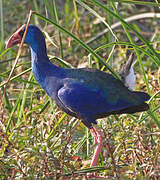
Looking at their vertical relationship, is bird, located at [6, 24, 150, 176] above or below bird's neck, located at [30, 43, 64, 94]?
below

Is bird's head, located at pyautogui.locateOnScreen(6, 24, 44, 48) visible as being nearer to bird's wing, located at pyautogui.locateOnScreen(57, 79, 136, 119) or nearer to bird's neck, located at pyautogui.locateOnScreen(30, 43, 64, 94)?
bird's neck, located at pyautogui.locateOnScreen(30, 43, 64, 94)

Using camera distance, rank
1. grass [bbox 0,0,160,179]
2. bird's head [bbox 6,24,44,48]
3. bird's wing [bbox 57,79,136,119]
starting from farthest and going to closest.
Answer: bird's head [bbox 6,24,44,48] → bird's wing [bbox 57,79,136,119] → grass [bbox 0,0,160,179]

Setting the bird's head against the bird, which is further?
the bird's head

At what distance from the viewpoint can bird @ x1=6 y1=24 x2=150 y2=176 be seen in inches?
99.9

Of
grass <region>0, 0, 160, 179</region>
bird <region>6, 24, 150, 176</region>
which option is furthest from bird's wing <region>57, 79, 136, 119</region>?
grass <region>0, 0, 160, 179</region>

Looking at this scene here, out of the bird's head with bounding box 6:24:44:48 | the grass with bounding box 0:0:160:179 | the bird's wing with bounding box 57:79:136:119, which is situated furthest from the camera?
the bird's head with bounding box 6:24:44:48

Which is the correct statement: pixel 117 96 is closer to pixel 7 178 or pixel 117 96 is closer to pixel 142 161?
pixel 142 161

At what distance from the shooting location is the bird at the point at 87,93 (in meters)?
2.54

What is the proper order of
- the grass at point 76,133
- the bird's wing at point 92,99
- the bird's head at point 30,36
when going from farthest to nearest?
1. the bird's head at point 30,36
2. the bird's wing at point 92,99
3. the grass at point 76,133

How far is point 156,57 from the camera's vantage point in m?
2.36

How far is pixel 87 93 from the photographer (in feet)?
8.42

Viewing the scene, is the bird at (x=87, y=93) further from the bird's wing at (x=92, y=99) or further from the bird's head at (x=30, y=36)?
the bird's head at (x=30, y=36)

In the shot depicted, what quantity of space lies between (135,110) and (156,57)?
41 centimetres

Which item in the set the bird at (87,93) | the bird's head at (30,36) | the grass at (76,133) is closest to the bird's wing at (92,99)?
the bird at (87,93)
